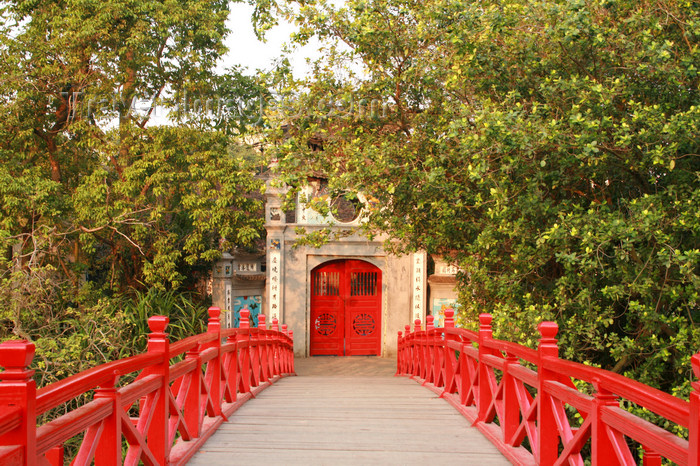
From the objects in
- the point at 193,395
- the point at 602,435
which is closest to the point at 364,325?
the point at 193,395

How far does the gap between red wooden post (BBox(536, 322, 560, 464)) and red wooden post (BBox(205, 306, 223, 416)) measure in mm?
2558

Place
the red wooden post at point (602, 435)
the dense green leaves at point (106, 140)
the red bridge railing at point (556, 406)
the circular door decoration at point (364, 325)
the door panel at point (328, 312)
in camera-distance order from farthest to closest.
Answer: the circular door decoration at point (364, 325)
the door panel at point (328, 312)
the dense green leaves at point (106, 140)
the red wooden post at point (602, 435)
the red bridge railing at point (556, 406)

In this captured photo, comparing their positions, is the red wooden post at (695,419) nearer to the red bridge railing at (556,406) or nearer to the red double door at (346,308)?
the red bridge railing at (556,406)

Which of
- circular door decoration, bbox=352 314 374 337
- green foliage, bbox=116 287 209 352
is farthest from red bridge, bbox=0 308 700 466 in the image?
circular door decoration, bbox=352 314 374 337

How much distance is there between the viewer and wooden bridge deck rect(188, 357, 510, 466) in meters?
4.00

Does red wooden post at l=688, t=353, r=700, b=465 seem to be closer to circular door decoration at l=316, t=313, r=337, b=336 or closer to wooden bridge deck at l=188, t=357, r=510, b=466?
wooden bridge deck at l=188, t=357, r=510, b=466

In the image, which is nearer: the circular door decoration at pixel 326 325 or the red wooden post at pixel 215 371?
the red wooden post at pixel 215 371

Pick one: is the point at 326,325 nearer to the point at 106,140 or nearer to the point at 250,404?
the point at 106,140

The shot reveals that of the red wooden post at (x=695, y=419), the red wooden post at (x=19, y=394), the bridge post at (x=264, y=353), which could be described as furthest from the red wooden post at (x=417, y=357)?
the red wooden post at (x=19, y=394)

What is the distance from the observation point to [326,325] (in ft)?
50.1

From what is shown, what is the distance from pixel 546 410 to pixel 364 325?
Result: 38.9ft

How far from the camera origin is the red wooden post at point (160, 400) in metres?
3.55

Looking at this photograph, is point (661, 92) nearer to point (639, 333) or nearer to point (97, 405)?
point (639, 333)

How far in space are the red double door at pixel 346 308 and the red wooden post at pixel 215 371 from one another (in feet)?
32.8
